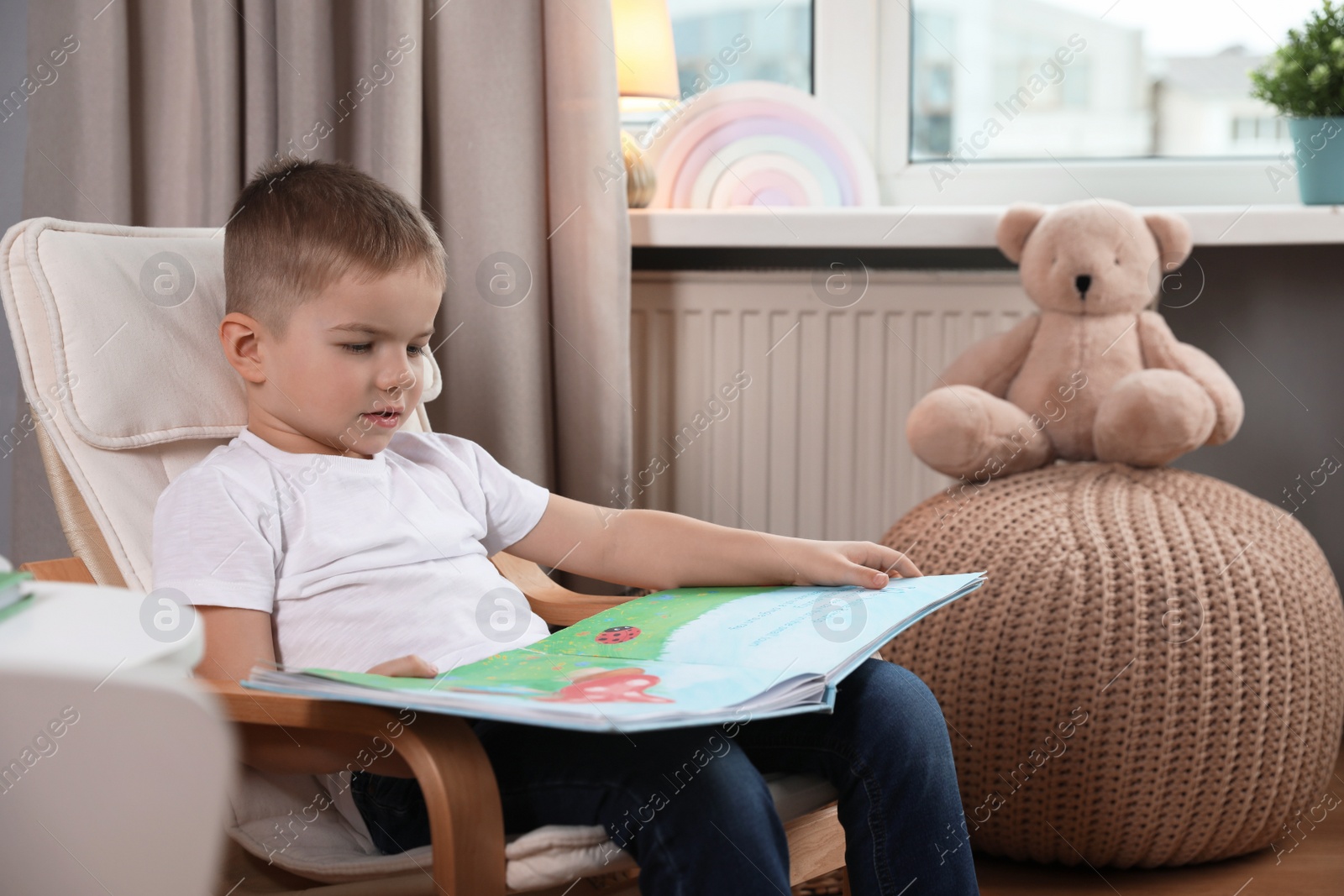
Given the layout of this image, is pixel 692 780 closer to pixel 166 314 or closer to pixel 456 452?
pixel 456 452

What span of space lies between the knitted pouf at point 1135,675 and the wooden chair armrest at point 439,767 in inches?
29.7

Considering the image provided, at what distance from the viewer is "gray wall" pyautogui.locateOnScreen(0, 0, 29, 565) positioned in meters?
1.54

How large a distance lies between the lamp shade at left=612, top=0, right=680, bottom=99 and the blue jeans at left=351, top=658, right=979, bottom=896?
1.04 meters

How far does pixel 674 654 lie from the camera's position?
77 centimetres

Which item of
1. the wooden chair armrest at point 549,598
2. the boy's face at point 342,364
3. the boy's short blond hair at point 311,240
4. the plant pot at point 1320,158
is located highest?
the plant pot at point 1320,158

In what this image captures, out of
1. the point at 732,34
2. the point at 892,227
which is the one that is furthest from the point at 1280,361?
the point at 732,34

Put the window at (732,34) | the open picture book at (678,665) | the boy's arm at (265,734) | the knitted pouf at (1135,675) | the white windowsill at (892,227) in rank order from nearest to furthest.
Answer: the open picture book at (678,665) < the boy's arm at (265,734) < the knitted pouf at (1135,675) < the white windowsill at (892,227) < the window at (732,34)

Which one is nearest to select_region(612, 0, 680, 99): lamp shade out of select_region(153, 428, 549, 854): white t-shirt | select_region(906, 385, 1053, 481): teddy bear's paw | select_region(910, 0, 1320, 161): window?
select_region(910, 0, 1320, 161): window

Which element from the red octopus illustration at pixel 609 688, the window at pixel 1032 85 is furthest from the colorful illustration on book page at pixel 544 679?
the window at pixel 1032 85

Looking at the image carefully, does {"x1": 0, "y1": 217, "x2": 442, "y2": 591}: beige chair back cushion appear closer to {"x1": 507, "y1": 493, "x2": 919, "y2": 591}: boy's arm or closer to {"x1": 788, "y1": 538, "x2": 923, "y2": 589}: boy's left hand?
{"x1": 507, "y1": 493, "x2": 919, "y2": 591}: boy's arm

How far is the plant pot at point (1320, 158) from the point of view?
5.33 feet

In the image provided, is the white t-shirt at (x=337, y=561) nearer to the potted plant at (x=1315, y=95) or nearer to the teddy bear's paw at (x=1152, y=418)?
the teddy bear's paw at (x=1152, y=418)

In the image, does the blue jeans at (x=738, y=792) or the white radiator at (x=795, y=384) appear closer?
the blue jeans at (x=738, y=792)

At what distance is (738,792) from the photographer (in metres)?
Answer: 0.74
